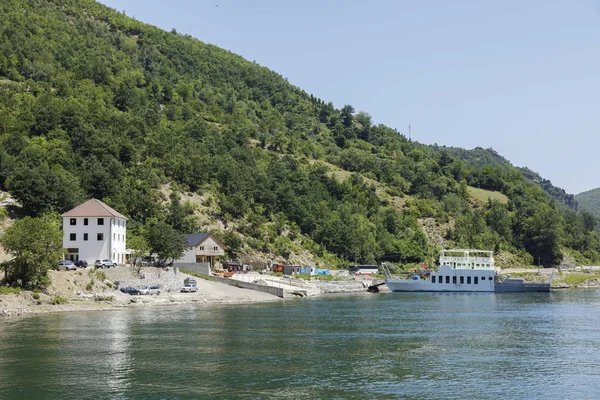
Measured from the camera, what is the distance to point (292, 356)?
4894cm

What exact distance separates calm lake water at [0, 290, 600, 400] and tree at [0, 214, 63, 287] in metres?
7.92

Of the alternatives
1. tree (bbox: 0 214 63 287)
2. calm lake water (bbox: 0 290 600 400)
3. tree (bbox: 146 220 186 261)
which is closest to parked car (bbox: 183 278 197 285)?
tree (bbox: 146 220 186 261)

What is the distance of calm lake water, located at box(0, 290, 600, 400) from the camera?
38812 mm

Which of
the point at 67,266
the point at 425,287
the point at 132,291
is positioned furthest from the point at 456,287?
the point at 67,266

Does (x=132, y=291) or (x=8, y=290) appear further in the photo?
(x=132, y=291)

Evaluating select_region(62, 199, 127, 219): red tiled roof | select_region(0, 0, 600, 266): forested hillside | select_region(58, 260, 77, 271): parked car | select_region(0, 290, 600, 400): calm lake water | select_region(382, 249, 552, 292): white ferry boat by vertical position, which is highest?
select_region(0, 0, 600, 266): forested hillside

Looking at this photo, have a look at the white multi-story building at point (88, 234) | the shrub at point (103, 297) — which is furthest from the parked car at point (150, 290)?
the white multi-story building at point (88, 234)

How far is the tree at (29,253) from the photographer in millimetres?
71812

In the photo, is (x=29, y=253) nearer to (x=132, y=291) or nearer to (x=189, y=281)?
(x=132, y=291)

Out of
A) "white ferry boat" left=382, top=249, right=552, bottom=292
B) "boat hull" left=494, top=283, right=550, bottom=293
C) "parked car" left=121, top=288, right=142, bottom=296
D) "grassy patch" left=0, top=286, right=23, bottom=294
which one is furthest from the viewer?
"boat hull" left=494, top=283, right=550, bottom=293

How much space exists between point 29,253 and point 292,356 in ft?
117

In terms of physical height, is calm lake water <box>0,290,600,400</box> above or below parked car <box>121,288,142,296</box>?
below

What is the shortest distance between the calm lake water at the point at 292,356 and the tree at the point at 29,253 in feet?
26.0

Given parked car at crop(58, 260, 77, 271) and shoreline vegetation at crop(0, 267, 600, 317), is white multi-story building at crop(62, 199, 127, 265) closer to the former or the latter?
shoreline vegetation at crop(0, 267, 600, 317)
